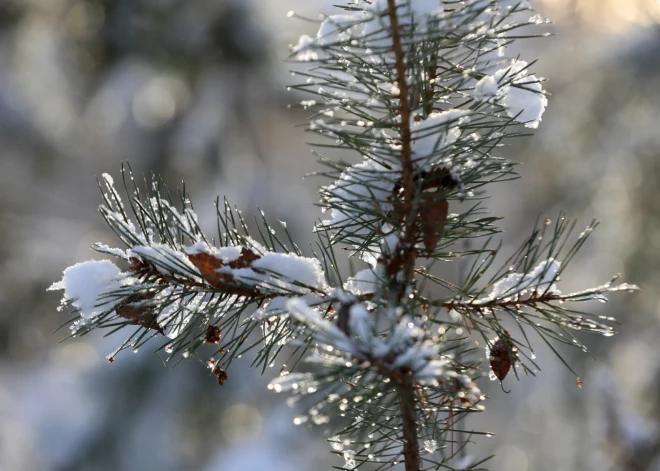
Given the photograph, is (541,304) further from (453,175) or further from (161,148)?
(161,148)

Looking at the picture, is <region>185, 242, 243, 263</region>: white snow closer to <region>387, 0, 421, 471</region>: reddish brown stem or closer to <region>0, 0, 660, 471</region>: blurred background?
<region>387, 0, 421, 471</region>: reddish brown stem

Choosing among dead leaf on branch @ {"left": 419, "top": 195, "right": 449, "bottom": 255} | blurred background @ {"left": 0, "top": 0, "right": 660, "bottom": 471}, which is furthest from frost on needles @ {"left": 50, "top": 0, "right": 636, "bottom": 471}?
blurred background @ {"left": 0, "top": 0, "right": 660, "bottom": 471}

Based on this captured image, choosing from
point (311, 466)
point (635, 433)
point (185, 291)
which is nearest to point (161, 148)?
point (311, 466)

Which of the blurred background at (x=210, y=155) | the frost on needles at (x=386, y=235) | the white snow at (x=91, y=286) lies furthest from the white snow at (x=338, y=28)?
the blurred background at (x=210, y=155)

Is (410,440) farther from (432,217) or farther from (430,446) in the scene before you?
(432,217)

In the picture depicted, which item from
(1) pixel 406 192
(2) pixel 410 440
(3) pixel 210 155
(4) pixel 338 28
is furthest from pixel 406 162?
(3) pixel 210 155

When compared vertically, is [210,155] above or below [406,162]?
above
